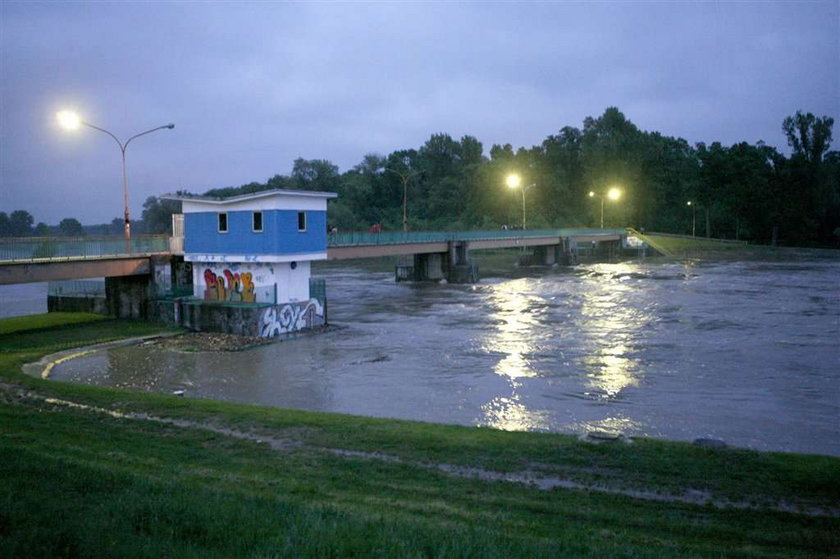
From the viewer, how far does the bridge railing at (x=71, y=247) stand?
3556 cm

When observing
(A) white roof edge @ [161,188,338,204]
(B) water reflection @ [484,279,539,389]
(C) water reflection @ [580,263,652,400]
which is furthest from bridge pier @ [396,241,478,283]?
(A) white roof edge @ [161,188,338,204]

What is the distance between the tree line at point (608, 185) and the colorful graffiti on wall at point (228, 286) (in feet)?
276

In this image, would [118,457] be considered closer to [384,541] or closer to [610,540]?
[384,541]

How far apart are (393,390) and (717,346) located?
702 inches

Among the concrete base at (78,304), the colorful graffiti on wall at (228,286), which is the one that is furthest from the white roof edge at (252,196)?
the concrete base at (78,304)

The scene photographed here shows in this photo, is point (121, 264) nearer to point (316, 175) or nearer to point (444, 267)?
point (444, 267)

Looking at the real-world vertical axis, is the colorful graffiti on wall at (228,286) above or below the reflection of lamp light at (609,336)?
above

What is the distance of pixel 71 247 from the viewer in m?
38.1

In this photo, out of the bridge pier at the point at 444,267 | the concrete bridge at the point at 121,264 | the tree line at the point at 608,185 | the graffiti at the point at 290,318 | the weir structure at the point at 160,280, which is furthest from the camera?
the tree line at the point at 608,185

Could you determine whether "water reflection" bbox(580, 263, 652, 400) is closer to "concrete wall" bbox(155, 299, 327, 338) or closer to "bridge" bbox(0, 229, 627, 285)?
"concrete wall" bbox(155, 299, 327, 338)

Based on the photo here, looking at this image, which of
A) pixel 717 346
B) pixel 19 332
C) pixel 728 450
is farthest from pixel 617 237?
pixel 728 450

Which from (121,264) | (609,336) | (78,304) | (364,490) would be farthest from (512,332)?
(364,490)

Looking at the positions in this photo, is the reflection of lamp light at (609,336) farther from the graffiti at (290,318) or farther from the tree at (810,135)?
the tree at (810,135)

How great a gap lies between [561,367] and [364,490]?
19017 millimetres
